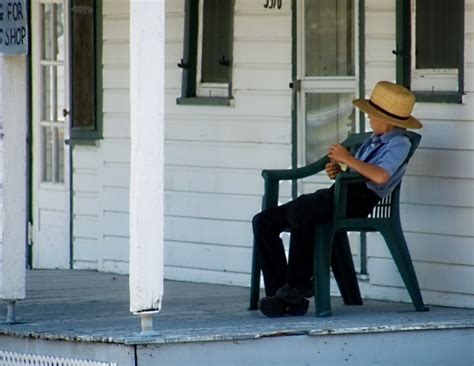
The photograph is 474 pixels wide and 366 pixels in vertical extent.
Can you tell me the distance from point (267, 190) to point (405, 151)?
37.8 inches

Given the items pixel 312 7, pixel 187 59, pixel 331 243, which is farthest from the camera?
pixel 187 59

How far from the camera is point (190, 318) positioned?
8.41 m

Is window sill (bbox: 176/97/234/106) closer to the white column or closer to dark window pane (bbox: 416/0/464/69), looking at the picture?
dark window pane (bbox: 416/0/464/69)

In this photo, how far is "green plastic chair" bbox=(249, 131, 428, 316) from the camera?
8.29 metres

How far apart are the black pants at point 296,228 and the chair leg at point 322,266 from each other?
48 mm

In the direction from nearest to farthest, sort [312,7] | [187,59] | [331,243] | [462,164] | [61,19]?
[331,243] < [462,164] < [312,7] < [187,59] < [61,19]

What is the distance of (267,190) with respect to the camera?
891cm

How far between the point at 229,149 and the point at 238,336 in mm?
3125

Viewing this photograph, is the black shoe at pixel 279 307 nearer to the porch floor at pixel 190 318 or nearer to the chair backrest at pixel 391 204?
the porch floor at pixel 190 318

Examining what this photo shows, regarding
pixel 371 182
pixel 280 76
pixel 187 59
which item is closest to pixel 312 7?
pixel 280 76

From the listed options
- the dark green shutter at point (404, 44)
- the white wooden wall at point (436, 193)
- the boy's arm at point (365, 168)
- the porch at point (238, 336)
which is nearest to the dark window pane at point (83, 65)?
the porch at point (238, 336)

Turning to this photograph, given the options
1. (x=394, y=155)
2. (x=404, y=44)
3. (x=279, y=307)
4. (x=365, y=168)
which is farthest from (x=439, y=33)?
(x=279, y=307)

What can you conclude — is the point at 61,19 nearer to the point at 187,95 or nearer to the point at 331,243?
the point at 187,95

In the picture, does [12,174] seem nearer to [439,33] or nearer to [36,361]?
[36,361]
